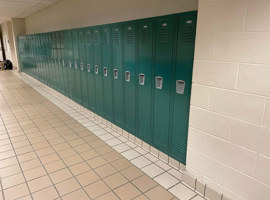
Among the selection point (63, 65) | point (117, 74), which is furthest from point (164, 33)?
point (63, 65)

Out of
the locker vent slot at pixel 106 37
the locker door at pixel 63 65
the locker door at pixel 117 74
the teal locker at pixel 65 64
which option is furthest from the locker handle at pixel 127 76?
the locker door at pixel 63 65

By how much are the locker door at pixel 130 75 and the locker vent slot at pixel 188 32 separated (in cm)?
95

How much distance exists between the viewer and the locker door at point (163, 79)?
255cm

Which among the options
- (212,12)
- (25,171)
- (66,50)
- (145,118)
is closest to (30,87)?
(66,50)

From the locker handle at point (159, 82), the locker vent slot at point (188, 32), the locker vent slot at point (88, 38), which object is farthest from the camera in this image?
the locker vent slot at point (88, 38)

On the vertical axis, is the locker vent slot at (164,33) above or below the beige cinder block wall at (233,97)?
above

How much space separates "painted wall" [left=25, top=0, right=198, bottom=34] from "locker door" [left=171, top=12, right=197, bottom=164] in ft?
1.18

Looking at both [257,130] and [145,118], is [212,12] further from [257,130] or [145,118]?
[145,118]

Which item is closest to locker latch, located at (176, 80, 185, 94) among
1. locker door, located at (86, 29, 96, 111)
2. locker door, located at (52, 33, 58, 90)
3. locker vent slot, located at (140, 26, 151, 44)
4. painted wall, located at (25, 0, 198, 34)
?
locker vent slot, located at (140, 26, 151, 44)

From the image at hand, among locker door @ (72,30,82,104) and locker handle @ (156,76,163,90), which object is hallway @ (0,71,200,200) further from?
locker handle @ (156,76,163,90)

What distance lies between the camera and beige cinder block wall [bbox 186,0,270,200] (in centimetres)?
→ 166

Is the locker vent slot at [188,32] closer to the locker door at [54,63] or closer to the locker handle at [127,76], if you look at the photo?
the locker handle at [127,76]

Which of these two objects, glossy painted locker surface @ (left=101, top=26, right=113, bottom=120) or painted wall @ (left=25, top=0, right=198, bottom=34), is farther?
glossy painted locker surface @ (left=101, top=26, right=113, bottom=120)

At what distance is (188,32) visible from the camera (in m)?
2.29
